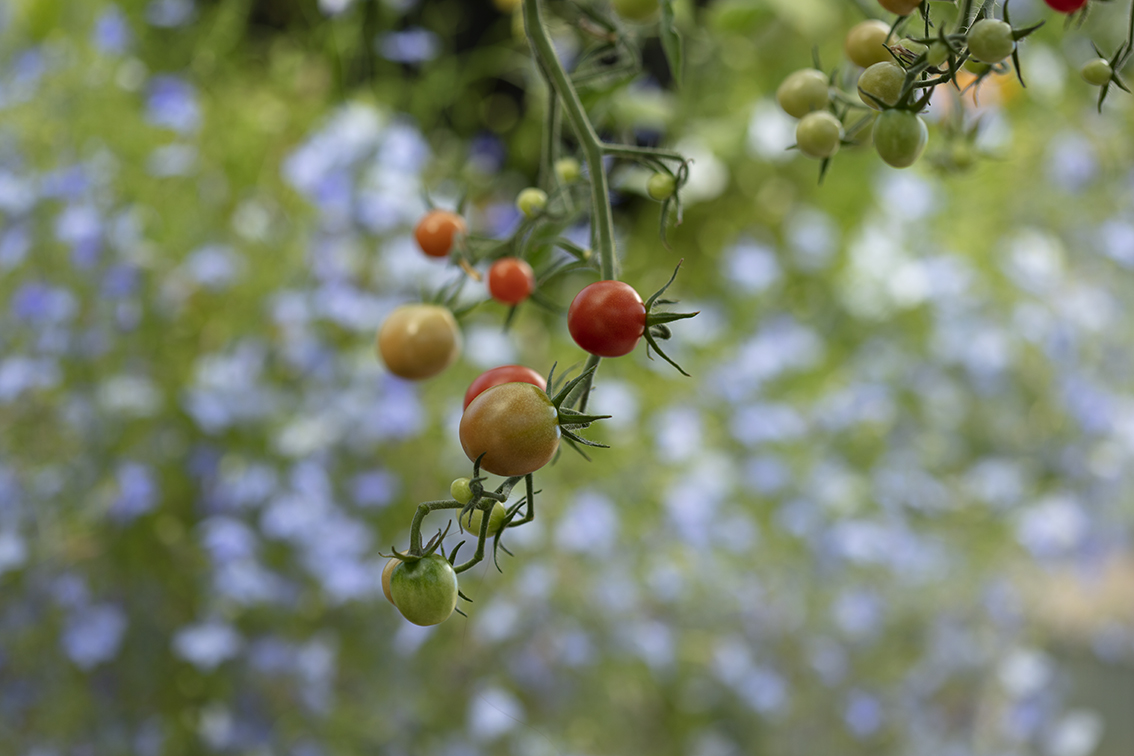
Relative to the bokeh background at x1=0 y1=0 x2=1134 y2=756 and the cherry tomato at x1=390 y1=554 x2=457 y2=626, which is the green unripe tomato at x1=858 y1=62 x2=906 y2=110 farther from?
the bokeh background at x1=0 y1=0 x2=1134 y2=756

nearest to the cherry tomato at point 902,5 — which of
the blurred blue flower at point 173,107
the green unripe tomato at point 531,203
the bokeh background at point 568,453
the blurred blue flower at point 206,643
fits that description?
the green unripe tomato at point 531,203

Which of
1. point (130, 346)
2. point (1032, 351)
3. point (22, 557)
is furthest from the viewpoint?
point (1032, 351)

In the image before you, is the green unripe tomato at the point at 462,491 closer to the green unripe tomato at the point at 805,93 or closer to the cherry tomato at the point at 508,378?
the cherry tomato at the point at 508,378

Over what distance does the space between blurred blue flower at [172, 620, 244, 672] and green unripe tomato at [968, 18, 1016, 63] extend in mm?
915

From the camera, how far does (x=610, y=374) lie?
134 centimetres

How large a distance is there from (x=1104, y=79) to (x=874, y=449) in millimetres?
1207

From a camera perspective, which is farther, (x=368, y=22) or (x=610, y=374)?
(x=368, y=22)

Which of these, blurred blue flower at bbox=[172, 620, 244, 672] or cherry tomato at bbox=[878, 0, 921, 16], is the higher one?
cherry tomato at bbox=[878, 0, 921, 16]

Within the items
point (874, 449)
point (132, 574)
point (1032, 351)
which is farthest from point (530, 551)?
point (1032, 351)

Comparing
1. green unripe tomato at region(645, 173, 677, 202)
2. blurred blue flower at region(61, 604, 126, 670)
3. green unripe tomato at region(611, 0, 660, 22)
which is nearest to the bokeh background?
blurred blue flower at region(61, 604, 126, 670)

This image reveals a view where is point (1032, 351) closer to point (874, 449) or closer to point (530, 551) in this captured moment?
point (874, 449)

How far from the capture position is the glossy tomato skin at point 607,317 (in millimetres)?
250

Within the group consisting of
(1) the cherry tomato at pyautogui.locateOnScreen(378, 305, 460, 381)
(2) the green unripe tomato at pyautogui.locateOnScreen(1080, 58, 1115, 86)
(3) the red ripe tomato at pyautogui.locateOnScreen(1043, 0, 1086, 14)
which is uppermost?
(3) the red ripe tomato at pyautogui.locateOnScreen(1043, 0, 1086, 14)

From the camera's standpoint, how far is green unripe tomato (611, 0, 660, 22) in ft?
1.29
